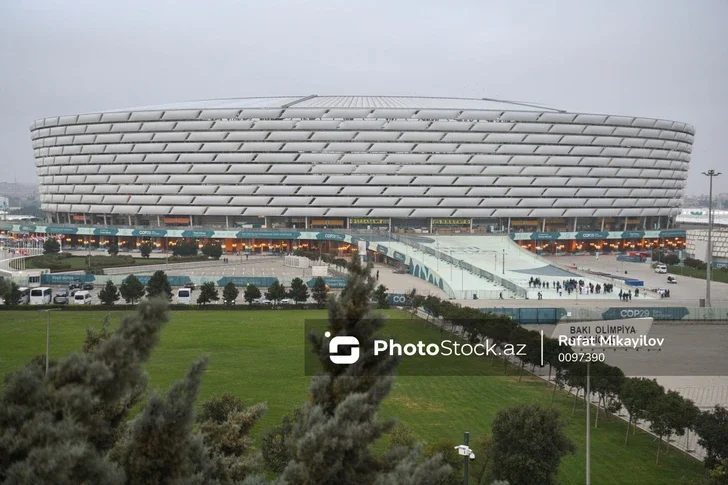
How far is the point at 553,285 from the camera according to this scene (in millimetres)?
46656

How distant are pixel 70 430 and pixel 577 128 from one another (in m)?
83.7

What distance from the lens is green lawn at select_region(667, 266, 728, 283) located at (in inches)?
2205

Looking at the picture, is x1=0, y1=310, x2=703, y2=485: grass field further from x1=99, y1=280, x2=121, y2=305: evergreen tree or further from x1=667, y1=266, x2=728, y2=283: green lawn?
x1=667, y1=266, x2=728, y2=283: green lawn

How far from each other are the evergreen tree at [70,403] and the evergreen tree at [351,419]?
1.68 meters

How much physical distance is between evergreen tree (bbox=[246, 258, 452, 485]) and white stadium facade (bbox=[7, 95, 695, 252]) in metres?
71.7

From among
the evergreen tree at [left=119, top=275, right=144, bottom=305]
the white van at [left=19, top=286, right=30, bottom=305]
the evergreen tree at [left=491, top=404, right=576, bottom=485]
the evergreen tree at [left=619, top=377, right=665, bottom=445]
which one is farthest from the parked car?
the evergreen tree at [left=491, top=404, right=576, bottom=485]

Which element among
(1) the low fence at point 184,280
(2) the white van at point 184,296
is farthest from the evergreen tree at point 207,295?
(1) the low fence at point 184,280

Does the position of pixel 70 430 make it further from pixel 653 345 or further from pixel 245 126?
pixel 245 126

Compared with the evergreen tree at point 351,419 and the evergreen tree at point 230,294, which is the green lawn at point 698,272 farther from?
the evergreen tree at point 351,419

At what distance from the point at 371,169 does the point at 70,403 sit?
75.4 m

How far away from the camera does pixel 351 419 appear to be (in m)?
7.05

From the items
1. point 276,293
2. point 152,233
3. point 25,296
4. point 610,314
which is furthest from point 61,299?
point 152,233

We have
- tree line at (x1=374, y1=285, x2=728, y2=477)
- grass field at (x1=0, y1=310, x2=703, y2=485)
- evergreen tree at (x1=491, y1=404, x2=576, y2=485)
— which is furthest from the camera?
grass field at (x1=0, y1=310, x2=703, y2=485)

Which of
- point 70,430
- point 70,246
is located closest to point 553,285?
point 70,430
